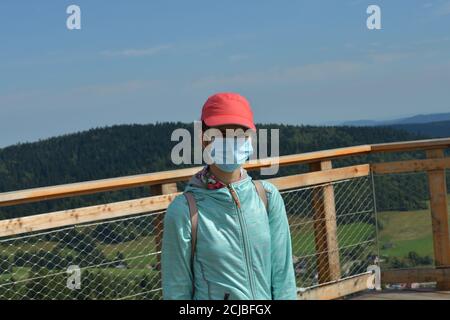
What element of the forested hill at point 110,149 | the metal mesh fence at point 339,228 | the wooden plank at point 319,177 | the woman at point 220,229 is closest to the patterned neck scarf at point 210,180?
the woman at point 220,229

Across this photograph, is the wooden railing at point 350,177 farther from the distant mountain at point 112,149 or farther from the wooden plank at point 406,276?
the distant mountain at point 112,149

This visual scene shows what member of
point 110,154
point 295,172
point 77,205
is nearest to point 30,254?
point 77,205

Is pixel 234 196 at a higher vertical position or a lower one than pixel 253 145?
lower

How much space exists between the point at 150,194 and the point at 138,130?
101 feet

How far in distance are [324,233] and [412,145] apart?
3.23 feet

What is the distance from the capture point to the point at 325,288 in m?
6.09

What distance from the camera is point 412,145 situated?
20.6ft

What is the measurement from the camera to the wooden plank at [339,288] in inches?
236

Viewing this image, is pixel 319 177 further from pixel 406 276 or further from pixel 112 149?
pixel 112 149

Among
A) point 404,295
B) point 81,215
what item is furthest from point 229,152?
point 404,295

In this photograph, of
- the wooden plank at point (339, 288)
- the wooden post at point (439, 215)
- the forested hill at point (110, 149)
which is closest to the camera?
the wooden plank at point (339, 288)

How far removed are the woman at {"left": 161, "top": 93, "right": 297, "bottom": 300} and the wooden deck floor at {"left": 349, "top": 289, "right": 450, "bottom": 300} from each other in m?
3.88
